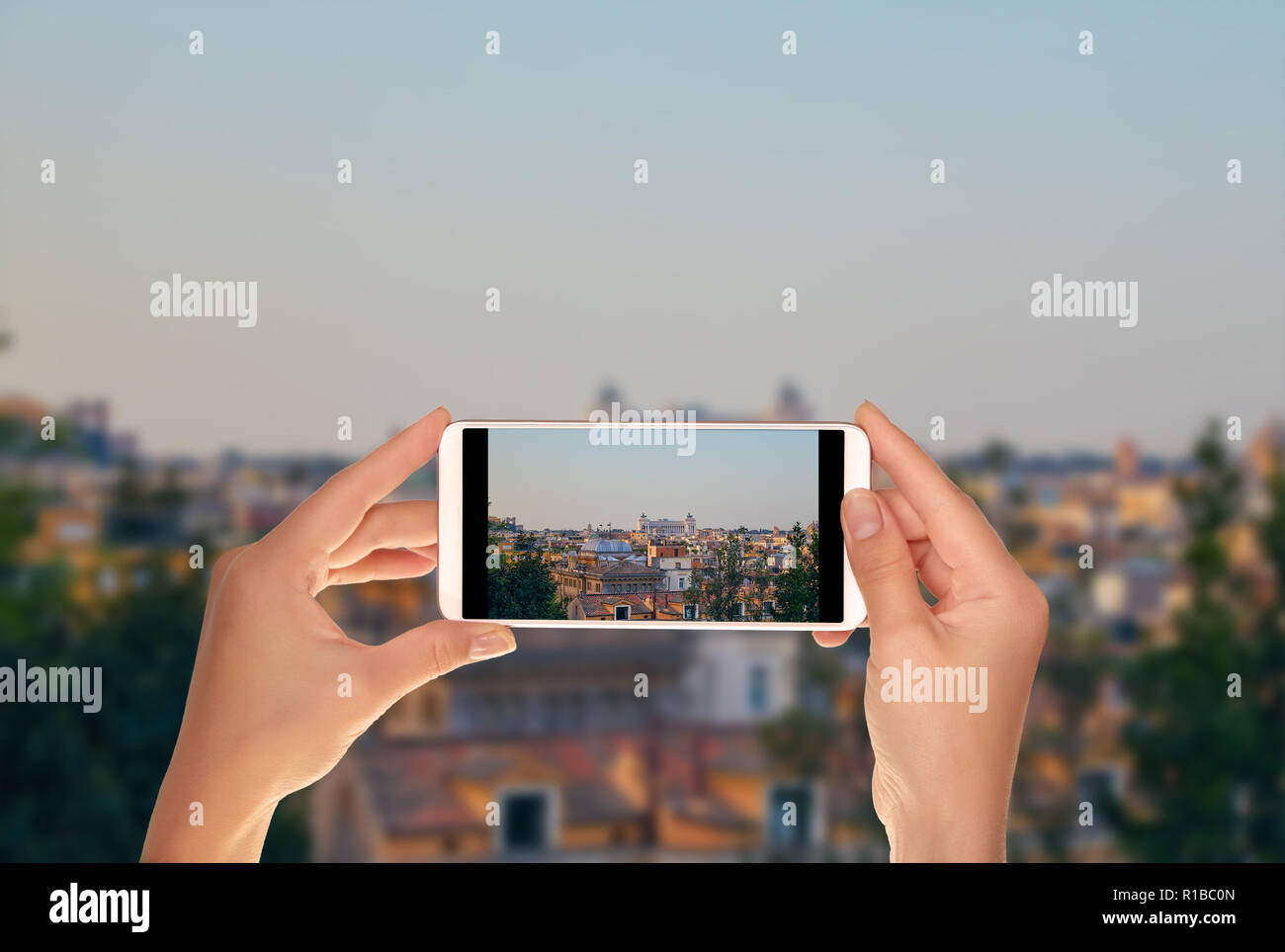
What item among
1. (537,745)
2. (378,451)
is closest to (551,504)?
(378,451)

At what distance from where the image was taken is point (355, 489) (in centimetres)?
107

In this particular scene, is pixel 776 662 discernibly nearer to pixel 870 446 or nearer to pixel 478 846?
pixel 478 846

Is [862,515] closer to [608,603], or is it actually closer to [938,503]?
[938,503]

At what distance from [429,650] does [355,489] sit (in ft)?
0.68

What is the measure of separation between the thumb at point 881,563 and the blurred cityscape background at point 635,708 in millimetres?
3882

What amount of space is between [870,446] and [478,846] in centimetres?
530

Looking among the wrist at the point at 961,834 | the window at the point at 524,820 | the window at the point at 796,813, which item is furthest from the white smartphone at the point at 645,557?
the window at the point at 524,820

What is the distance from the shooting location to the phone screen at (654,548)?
1071mm

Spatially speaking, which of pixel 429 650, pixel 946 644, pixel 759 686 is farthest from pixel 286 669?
pixel 759 686

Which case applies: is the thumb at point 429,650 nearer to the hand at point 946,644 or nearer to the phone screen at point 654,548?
the phone screen at point 654,548

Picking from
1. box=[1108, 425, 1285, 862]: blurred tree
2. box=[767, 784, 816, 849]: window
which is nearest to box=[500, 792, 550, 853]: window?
box=[767, 784, 816, 849]: window

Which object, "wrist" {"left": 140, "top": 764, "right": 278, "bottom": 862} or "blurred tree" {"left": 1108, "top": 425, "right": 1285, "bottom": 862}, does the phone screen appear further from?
"blurred tree" {"left": 1108, "top": 425, "right": 1285, "bottom": 862}

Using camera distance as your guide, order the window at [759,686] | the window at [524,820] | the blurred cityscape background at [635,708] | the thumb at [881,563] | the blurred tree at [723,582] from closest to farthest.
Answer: the thumb at [881,563] < the blurred tree at [723,582] < the blurred cityscape background at [635,708] < the window at [759,686] < the window at [524,820]
